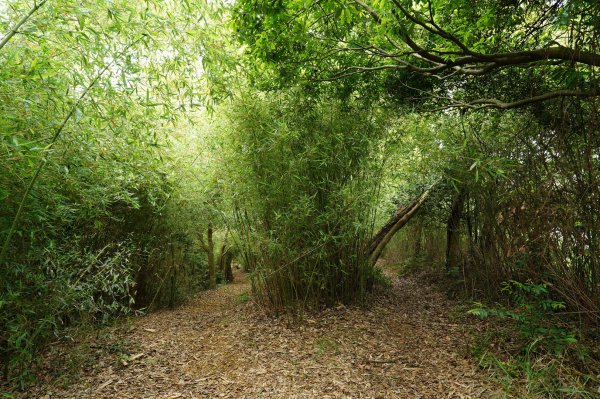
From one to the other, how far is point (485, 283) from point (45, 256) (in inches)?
175

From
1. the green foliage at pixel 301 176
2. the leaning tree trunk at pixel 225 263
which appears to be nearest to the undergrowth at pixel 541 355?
the green foliage at pixel 301 176

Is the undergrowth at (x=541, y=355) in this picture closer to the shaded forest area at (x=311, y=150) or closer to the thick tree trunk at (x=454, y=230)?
the shaded forest area at (x=311, y=150)

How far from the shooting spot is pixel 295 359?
292 cm

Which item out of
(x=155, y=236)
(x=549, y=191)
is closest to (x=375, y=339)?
(x=549, y=191)

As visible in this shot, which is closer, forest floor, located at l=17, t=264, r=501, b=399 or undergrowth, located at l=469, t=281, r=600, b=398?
undergrowth, located at l=469, t=281, r=600, b=398

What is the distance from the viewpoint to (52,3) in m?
1.73

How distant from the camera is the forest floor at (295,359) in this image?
7.94 ft

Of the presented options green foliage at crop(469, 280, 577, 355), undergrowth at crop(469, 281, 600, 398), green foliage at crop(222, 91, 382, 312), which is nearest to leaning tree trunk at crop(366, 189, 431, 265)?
green foliage at crop(222, 91, 382, 312)

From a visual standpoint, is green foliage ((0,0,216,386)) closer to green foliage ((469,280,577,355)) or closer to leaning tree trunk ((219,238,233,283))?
green foliage ((469,280,577,355))

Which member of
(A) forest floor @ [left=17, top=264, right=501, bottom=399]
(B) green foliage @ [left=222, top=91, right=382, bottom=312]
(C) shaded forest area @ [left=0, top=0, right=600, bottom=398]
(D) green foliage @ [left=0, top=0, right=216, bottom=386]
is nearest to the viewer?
(D) green foliage @ [left=0, top=0, right=216, bottom=386]

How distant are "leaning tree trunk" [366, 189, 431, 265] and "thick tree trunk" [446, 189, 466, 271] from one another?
1.49 feet

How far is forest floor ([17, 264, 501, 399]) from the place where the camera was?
7.94 feet

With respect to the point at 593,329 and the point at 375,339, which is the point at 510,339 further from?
the point at 375,339

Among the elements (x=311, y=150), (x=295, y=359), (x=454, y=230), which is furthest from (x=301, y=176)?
(x=454, y=230)
